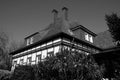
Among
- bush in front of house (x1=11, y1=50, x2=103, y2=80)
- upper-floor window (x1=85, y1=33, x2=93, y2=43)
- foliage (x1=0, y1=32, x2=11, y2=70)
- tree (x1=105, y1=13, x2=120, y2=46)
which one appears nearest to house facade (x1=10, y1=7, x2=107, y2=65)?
upper-floor window (x1=85, y1=33, x2=93, y2=43)

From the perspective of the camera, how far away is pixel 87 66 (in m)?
5.31

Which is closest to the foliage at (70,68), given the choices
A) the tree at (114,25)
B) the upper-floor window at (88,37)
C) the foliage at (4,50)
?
the tree at (114,25)

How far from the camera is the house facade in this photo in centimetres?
1376

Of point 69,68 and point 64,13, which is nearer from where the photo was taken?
point 69,68

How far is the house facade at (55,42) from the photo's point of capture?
1376cm

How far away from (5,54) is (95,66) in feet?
92.3

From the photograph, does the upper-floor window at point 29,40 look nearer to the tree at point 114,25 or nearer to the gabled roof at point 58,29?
the gabled roof at point 58,29

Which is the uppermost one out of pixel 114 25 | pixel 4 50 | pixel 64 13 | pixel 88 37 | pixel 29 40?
pixel 64 13

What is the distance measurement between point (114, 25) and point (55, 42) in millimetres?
6828

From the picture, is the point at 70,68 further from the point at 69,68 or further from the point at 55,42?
the point at 55,42

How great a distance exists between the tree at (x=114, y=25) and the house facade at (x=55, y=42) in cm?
341

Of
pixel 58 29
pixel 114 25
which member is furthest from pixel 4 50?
pixel 114 25

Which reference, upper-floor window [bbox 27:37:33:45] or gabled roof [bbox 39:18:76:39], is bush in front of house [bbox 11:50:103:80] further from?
upper-floor window [bbox 27:37:33:45]

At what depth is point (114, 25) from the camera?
1301cm
